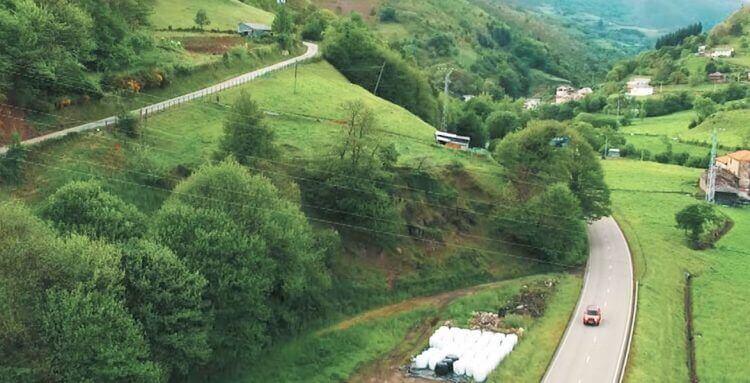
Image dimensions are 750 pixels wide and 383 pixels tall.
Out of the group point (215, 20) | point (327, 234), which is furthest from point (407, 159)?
point (215, 20)

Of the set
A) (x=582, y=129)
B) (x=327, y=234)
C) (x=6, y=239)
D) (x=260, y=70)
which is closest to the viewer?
(x=6, y=239)

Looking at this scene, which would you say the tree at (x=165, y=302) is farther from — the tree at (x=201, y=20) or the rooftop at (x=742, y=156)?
the rooftop at (x=742, y=156)

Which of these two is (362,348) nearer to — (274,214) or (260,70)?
(274,214)

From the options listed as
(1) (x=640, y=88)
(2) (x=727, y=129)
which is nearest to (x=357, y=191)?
(2) (x=727, y=129)

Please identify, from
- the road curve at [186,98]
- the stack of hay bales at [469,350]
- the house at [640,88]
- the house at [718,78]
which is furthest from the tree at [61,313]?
the house at [718,78]

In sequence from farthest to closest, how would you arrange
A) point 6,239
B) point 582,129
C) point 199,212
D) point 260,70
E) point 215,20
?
1. point 582,129
2. point 215,20
3. point 260,70
4. point 199,212
5. point 6,239

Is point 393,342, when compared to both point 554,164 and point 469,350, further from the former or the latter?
point 554,164

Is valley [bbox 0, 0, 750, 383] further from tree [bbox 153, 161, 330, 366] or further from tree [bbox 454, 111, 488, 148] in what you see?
tree [bbox 454, 111, 488, 148]

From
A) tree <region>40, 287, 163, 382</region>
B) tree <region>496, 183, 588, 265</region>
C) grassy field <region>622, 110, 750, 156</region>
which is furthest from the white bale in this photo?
grassy field <region>622, 110, 750, 156</region>
